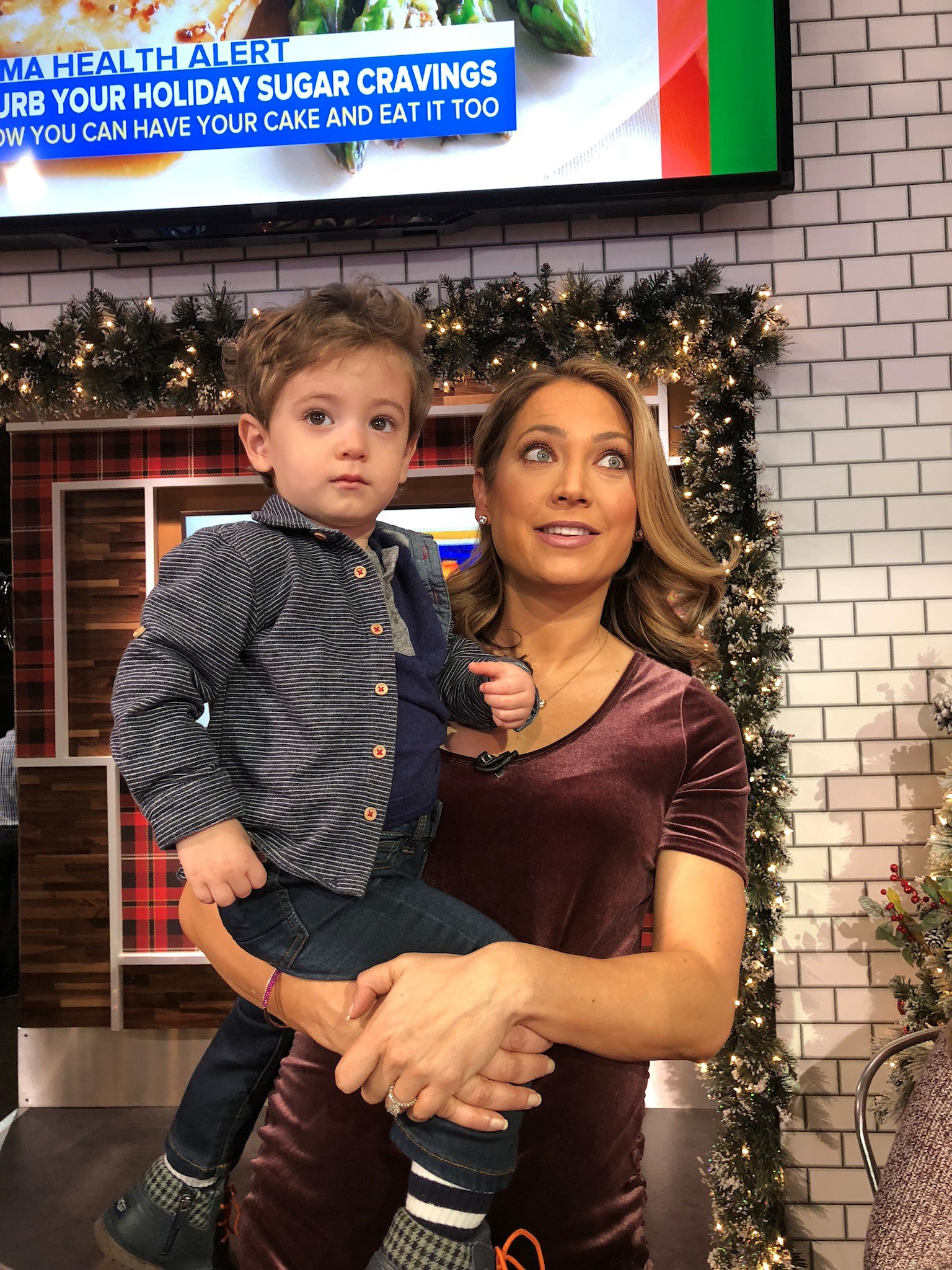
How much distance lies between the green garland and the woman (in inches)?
57.8

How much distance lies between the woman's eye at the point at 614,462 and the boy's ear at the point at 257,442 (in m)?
0.54

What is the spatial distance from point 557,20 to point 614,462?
2228mm

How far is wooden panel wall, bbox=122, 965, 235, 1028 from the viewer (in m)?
3.81

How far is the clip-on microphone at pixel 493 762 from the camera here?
1573 mm

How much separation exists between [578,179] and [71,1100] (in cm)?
361

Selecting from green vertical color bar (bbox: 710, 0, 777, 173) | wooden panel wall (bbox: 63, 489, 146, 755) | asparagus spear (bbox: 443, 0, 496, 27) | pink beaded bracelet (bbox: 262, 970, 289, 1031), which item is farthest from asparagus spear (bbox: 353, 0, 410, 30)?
pink beaded bracelet (bbox: 262, 970, 289, 1031)

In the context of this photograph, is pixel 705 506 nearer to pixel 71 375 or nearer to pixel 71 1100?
pixel 71 375

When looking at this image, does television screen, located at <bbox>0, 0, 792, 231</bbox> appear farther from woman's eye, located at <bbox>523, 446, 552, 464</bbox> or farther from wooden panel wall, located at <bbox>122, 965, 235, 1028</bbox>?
wooden panel wall, located at <bbox>122, 965, 235, 1028</bbox>

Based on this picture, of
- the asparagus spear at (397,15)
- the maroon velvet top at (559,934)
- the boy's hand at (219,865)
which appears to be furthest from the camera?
the asparagus spear at (397,15)

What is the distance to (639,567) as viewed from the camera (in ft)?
6.18

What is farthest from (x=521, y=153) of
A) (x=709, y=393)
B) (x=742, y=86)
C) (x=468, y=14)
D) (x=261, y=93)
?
(x=709, y=393)

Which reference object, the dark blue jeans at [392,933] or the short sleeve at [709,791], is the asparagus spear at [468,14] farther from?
the dark blue jeans at [392,933]

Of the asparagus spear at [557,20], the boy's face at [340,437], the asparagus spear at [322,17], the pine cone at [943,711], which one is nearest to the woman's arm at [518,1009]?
the boy's face at [340,437]

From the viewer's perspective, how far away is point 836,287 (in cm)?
351
